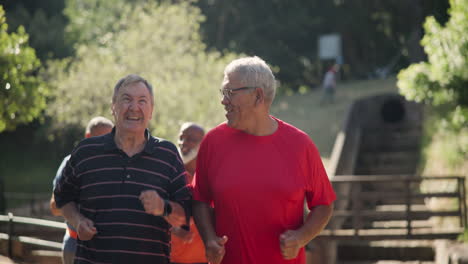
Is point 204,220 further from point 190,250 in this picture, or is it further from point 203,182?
point 190,250

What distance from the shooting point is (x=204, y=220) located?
3.79m

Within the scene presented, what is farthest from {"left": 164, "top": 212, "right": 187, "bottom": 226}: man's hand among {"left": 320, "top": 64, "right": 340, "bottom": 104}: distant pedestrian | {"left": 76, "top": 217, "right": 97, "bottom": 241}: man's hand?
{"left": 320, "top": 64, "right": 340, "bottom": 104}: distant pedestrian

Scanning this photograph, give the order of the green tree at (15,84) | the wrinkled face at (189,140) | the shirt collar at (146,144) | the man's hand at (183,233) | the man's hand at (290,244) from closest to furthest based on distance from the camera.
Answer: the man's hand at (290,244), the shirt collar at (146,144), the man's hand at (183,233), the wrinkled face at (189,140), the green tree at (15,84)

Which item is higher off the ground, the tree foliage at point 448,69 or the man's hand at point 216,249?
the tree foliage at point 448,69

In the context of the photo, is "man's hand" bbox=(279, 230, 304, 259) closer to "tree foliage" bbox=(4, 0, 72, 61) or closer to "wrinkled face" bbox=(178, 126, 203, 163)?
"wrinkled face" bbox=(178, 126, 203, 163)

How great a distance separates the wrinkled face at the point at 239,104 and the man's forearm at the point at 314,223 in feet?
1.93

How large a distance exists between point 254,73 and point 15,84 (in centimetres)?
508

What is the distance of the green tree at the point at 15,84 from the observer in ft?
26.5

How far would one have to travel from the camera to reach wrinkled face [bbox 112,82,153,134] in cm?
387

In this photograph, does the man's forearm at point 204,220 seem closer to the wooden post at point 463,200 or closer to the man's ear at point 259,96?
the man's ear at point 259,96

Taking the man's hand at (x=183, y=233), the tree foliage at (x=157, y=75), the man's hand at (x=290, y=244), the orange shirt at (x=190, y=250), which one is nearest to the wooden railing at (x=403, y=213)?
the orange shirt at (x=190, y=250)

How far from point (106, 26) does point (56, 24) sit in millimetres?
9802

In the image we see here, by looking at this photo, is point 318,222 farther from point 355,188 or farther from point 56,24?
point 56,24

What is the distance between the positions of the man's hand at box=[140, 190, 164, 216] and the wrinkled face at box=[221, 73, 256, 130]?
58 centimetres
